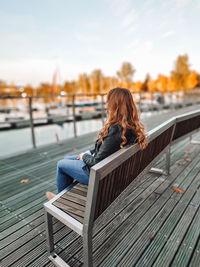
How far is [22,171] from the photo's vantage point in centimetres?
344

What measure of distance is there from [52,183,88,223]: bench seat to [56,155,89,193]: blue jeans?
10 cm

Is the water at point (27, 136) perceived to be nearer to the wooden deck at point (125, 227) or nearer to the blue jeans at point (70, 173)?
the wooden deck at point (125, 227)

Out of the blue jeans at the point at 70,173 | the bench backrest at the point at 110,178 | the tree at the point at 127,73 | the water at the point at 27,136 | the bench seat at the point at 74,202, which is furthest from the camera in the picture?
the tree at the point at 127,73

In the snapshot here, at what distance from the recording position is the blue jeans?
1.88 meters

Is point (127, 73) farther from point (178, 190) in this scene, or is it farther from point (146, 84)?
point (178, 190)

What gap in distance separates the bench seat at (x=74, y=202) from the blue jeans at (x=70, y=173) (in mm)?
99

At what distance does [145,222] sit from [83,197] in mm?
732

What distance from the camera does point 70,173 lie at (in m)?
1.94

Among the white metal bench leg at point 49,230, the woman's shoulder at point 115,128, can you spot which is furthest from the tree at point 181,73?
the white metal bench leg at point 49,230

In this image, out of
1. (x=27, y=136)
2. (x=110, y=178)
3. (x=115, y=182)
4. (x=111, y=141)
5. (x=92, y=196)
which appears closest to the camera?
(x=92, y=196)

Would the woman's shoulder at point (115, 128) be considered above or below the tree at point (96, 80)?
below

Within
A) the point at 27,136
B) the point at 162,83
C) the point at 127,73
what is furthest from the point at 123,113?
the point at 162,83

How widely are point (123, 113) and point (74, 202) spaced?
2.71ft

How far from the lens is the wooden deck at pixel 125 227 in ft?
5.16
